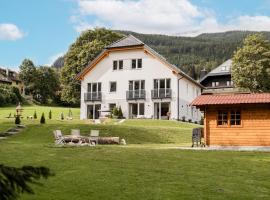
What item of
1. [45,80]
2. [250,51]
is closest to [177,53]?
[45,80]

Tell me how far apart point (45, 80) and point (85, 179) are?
73.4 meters

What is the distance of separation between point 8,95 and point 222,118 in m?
54.7

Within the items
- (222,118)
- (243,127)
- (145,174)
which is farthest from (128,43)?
(145,174)

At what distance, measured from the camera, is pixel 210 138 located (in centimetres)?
2423

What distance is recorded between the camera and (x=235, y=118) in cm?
2364

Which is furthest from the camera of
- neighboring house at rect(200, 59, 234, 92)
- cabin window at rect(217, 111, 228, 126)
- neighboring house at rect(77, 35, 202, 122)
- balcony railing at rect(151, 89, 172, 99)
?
neighboring house at rect(200, 59, 234, 92)

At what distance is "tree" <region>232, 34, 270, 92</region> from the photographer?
56.6 m

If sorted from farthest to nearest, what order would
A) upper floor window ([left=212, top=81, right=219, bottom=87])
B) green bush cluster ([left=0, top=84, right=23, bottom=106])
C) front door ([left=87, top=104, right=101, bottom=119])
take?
upper floor window ([left=212, top=81, right=219, bottom=87]) → green bush cluster ([left=0, top=84, right=23, bottom=106]) → front door ([left=87, top=104, right=101, bottom=119])

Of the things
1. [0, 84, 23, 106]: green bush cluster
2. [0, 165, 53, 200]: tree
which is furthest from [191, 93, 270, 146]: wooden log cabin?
[0, 84, 23, 106]: green bush cluster

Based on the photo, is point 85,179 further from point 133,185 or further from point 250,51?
point 250,51

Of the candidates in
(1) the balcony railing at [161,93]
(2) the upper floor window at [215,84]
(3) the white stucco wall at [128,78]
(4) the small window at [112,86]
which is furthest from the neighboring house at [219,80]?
(1) the balcony railing at [161,93]

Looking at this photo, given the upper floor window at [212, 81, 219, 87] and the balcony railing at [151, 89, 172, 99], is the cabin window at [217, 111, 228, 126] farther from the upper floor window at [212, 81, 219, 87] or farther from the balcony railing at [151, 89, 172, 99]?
the upper floor window at [212, 81, 219, 87]

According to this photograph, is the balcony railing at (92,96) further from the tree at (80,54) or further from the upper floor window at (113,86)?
the tree at (80,54)

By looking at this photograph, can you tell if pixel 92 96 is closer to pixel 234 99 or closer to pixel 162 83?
pixel 162 83
